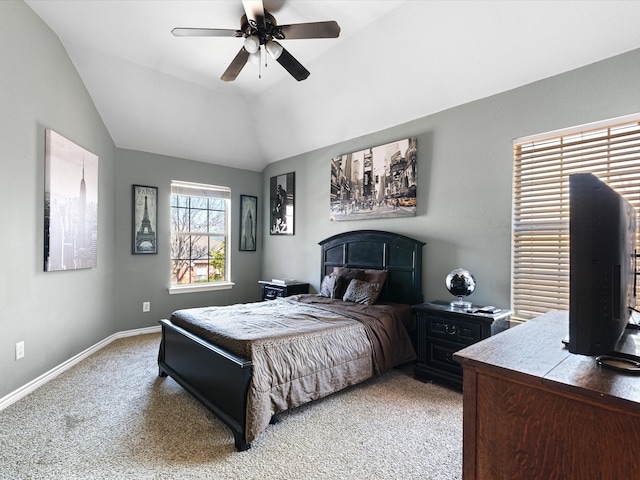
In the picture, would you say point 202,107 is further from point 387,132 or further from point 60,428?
point 60,428

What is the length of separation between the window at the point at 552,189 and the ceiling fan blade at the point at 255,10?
7.58 feet

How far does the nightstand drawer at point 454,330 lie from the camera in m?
2.68

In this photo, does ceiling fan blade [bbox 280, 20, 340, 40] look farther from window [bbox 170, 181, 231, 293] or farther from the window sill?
the window sill

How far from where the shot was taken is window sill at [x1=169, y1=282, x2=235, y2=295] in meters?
4.86

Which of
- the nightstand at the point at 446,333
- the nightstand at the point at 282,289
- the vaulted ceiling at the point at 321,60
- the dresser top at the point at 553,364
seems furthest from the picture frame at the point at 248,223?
the dresser top at the point at 553,364

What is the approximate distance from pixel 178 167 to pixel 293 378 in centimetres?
378

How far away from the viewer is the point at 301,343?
243cm

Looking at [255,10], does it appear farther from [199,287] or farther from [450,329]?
[199,287]

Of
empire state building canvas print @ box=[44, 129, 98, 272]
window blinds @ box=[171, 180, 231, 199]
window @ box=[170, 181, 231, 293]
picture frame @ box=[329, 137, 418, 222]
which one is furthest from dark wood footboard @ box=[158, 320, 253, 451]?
window blinds @ box=[171, 180, 231, 199]

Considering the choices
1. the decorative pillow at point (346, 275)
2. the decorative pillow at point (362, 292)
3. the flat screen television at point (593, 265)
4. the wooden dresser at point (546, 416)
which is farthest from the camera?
the decorative pillow at point (346, 275)

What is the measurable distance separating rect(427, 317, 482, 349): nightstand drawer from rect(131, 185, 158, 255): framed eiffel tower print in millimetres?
3767

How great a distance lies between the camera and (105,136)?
4133 millimetres

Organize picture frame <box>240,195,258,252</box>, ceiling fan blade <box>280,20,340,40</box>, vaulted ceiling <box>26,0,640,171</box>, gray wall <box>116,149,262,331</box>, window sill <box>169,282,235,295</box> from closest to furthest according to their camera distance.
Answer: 1. ceiling fan blade <box>280,20,340,40</box>
2. vaulted ceiling <box>26,0,640,171</box>
3. gray wall <box>116,149,262,331</box>
4. window sill <box>169,282,235,295</box>
5. picture frame <box>240,195,258,252</box>

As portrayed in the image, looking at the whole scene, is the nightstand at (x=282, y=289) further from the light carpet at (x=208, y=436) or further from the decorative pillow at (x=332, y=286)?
the light carpet at (x=208, y=436)
